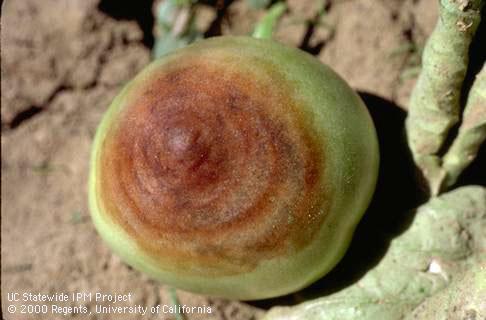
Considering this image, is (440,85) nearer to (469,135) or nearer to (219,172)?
(469,135)

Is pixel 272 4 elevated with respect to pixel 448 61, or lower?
lower

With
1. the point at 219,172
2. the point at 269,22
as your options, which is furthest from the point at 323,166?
the point at 269,22

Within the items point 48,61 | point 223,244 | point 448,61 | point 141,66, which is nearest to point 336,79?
point 448,61

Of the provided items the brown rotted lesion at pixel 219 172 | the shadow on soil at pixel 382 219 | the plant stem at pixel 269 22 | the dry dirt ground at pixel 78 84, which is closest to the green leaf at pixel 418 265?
the shadow on soil at pixel 382 219

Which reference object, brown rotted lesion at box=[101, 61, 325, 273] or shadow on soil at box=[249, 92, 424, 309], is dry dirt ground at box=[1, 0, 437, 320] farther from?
brown rotted lesion at box=[101, 61, 325, 273]

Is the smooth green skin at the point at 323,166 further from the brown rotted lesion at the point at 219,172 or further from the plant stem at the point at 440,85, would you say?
the plant stem at the point at 440,85

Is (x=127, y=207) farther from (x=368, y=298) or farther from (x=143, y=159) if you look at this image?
(x=368, y=298)
